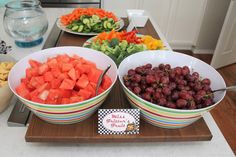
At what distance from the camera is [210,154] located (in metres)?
0.61

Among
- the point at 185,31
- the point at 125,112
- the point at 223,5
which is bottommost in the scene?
the point at 185,31

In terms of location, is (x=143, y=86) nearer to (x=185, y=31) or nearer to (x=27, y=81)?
(x=27, y=81)

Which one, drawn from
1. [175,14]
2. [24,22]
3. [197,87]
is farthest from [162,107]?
[175,14]

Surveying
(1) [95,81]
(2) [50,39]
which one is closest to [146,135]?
(1) [95,81]

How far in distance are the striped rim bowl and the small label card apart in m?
0.03

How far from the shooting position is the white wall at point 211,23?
2355 mm

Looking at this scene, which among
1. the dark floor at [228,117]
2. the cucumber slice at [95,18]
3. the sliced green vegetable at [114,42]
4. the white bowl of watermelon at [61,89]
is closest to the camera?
the white bowl of watermelon at [61,89]

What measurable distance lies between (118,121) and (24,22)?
2.27 feet

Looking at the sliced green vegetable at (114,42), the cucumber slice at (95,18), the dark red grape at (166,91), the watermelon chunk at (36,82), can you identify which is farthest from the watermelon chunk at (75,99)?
the cucumber slice at (95,18)

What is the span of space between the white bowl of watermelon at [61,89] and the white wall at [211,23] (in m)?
2.10

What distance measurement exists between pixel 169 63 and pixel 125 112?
29cm

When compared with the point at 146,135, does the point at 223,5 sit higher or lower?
lower

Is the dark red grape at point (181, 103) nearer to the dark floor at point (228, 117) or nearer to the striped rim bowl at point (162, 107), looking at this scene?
the striped rim bowl at point (162, 107)

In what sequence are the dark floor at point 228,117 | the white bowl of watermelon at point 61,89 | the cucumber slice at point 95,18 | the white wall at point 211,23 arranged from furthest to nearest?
the white wall at point 211,23
the dark floor at point 228,117
the cucumber slice at point 95,18
the white bowl of watermelon at point 61,89
